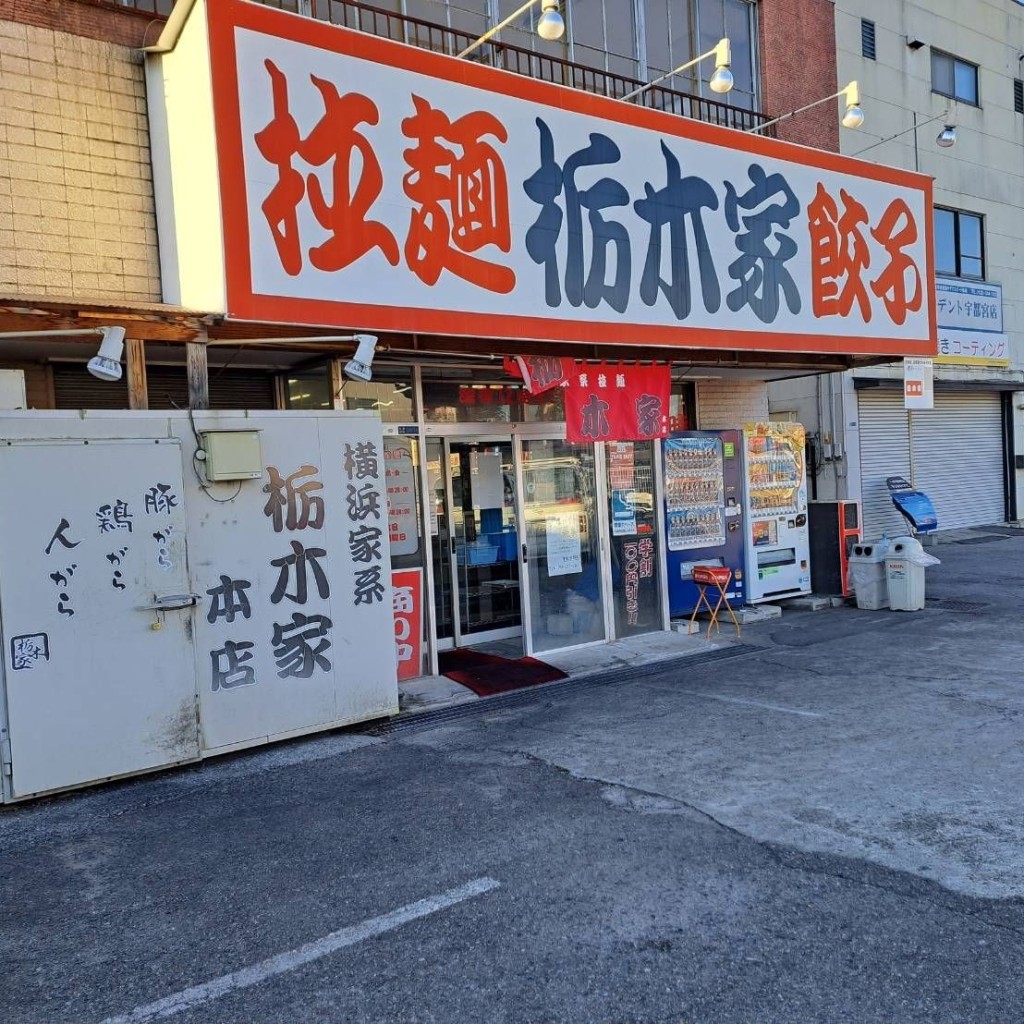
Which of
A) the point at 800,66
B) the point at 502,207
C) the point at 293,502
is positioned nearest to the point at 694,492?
the point at 502,207

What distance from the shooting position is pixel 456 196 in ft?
24.1

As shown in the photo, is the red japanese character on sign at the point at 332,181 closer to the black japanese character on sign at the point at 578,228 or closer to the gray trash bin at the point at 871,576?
the black japanese character on sign at the point at 578,228

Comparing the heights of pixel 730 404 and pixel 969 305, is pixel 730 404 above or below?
below

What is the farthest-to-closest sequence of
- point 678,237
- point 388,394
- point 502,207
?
1. point 388,394
2. point 678,237
3. point 502,207

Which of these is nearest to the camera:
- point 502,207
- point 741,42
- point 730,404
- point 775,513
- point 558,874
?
point 558,874

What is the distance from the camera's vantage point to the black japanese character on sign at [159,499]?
607cm

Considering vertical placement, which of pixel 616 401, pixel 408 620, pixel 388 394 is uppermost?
pixel 388 394

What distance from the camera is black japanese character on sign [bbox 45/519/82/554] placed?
5.70 m

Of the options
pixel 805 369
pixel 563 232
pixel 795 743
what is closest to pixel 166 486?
pixel 563 232

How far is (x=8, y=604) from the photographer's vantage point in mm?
5539

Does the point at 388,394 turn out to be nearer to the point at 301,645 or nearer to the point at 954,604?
the point at 301,645

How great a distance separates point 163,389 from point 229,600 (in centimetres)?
295

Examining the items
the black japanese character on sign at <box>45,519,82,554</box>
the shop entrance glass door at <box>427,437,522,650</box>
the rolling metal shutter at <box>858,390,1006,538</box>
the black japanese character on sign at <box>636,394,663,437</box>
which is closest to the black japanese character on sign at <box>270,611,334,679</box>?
the black japanese character on sign at <box>45,519,82,554</box>

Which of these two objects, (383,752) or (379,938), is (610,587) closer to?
(383,752)
